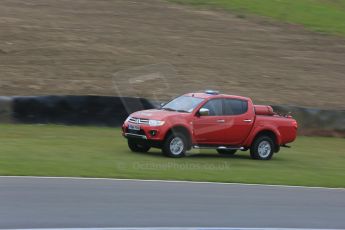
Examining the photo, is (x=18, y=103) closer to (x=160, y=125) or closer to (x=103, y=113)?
(x=103, y=113)

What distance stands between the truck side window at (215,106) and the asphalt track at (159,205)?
477 centimetres

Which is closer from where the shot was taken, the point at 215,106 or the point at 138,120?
the point at 138,120

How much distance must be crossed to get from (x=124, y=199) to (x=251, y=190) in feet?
9.48

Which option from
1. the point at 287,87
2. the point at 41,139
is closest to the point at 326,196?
the point at 41,139

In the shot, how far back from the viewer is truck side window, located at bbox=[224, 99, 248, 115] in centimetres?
1894

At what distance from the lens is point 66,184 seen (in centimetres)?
1274

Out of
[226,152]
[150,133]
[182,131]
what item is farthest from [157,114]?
[226,152]

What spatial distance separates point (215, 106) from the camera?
738 inches

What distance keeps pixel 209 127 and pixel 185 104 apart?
2.78 feet

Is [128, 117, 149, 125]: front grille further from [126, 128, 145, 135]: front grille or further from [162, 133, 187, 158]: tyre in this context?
[162, 133, 187, 158]: tyre

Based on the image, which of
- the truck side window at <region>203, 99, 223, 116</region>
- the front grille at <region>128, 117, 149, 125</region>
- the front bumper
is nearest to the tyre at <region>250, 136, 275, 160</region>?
the truck side window at <region>203, 99, 223, 116</region>

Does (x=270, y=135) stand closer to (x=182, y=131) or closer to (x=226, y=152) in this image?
(x=226, y=152)

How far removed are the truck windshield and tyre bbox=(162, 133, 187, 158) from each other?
0.78m

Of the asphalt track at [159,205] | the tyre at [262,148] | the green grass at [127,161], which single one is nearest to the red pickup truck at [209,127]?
the tyre at [262,148]
